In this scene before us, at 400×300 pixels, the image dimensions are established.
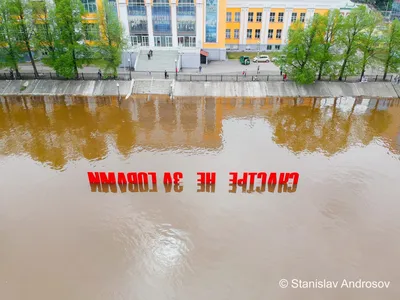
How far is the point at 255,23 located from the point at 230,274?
55674mm

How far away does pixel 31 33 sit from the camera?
47750 mm

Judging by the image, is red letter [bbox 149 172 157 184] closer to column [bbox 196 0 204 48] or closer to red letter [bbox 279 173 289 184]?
red letter [bbox 279 173 289 184]

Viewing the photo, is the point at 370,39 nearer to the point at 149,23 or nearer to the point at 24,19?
the point at 149,23

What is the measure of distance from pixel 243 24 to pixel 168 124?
35100 millimetres

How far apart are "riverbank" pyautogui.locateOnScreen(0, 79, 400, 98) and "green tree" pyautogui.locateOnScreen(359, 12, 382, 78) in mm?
3954

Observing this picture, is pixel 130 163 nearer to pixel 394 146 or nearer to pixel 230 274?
pixel 230 274

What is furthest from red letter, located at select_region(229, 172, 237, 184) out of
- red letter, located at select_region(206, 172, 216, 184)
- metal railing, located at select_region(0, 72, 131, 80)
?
metal railing, located at select_region(0, 72, 131, 80)

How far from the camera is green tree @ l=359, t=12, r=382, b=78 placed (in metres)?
46.8

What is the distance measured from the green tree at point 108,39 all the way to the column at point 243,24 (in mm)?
26417

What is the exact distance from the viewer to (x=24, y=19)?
1828 inches

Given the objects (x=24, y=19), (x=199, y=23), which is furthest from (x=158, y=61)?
(x=24, y=19)

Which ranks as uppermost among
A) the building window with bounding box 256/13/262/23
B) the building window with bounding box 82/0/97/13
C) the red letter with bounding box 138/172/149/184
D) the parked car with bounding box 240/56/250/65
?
the building window with bounding box 82/0/97/13

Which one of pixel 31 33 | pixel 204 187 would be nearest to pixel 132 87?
pixel 31 33

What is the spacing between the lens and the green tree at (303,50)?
152ft
